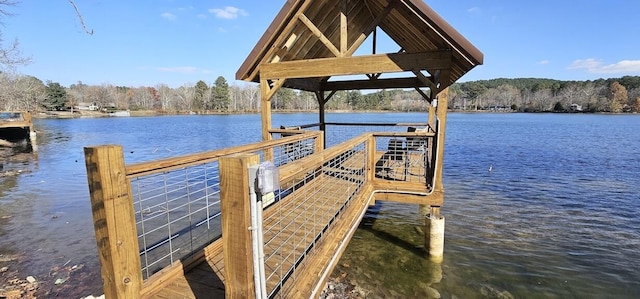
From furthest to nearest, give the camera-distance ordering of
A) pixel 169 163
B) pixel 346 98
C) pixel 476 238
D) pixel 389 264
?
pixel 346 98
pixel 476 238
pixel 389 264
pixel 169 163

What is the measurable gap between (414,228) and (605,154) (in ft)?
60.4

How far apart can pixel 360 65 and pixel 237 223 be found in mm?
4790

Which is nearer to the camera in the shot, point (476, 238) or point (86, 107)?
point (476, 238)

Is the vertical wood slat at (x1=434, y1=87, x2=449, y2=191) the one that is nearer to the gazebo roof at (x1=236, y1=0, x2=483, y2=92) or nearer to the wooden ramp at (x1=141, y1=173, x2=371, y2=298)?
the gazebo roof at (x1=236, y1=0, x2=483, y2=92)

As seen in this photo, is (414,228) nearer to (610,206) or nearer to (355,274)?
(355,274)

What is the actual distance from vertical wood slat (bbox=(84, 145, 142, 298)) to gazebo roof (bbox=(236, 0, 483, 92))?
4.78m

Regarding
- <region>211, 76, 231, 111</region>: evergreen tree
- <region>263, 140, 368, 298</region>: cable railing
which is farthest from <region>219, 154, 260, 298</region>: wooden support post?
<region>211, 76, 231, 111</region>: evergreen tree

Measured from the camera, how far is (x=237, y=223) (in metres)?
1.83

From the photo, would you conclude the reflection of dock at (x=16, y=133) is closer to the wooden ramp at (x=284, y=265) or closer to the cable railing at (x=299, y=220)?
the cable railing at (x=299, y=220)

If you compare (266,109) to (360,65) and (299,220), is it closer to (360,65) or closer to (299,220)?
(360,65)

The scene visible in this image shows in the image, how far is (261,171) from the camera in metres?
1.73

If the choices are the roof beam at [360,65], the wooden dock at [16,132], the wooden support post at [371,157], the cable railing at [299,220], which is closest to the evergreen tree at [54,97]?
the wooden dock at [16,132]

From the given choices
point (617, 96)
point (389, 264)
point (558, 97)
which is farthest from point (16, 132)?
point (558, 97)

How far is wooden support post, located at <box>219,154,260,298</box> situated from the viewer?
175cm
